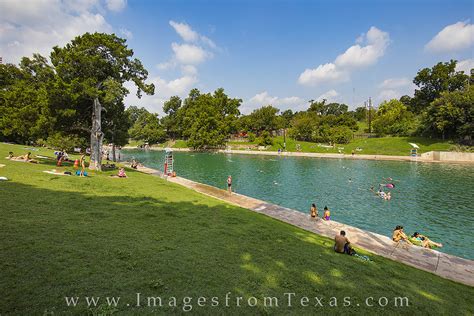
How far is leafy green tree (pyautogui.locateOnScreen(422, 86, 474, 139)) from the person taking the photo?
6450 cm

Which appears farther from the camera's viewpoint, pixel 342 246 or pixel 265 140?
pixel 265 140

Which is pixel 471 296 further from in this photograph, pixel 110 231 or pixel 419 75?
pixel 419 75

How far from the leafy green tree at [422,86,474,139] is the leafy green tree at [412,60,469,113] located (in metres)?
20.5

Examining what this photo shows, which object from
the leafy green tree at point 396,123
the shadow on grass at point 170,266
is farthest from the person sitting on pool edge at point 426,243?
the leafy green tree at point 396,123

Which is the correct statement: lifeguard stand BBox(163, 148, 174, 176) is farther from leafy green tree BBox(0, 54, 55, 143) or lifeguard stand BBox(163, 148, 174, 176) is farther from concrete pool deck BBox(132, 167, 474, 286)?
concrete pool deck BBox(132, 167, 474, 286)

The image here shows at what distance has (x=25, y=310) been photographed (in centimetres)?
508

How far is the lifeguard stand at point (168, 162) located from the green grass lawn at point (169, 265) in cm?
2137

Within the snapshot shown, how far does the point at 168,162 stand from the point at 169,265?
31.5m

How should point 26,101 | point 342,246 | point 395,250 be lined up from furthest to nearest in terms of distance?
1. point 26,101
2. point 395,250
3. point 342,246

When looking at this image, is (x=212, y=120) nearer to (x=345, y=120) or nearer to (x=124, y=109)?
(x=345, y=120)

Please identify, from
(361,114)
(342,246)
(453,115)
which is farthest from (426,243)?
(361,114)

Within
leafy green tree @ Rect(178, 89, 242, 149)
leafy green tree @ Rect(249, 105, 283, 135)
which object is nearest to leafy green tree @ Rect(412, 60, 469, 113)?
leafy green tree @ Rect(249, 105, 283, 135)

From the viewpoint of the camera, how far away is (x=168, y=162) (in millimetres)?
38125

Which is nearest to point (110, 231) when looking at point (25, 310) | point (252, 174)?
point (25, 310)
